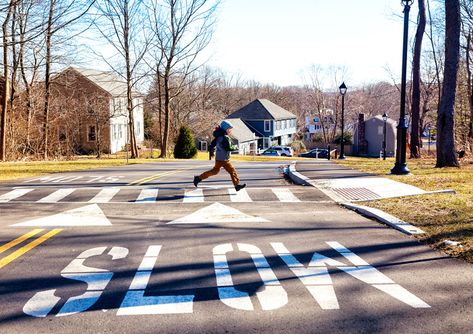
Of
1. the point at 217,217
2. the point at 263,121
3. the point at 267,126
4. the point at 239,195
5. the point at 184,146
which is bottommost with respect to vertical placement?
the point at 217,217

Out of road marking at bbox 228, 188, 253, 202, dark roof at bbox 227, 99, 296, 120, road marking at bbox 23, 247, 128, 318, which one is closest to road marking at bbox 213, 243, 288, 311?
road marking at bbox 23, 247, 128, 318

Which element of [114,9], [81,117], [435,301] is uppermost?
[114,9]

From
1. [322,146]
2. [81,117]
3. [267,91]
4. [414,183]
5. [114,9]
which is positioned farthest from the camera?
[267,91]

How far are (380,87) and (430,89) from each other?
72.5 meters

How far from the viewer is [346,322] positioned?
A: 4.21 meters

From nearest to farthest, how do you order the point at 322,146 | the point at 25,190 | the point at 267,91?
1. the point at 25,190
2. the point at 322,146
3. the point at 267,91

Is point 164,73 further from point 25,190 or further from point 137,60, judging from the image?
point 25,190

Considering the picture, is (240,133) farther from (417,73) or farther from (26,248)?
(26,248)

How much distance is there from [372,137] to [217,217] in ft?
201

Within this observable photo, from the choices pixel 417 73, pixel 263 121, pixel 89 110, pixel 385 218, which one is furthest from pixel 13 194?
pixel 263 121

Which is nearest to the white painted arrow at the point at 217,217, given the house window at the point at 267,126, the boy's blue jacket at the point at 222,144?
the boy's blue jacket at the point at 222,144

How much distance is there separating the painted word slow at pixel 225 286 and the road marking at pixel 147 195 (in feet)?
14.5

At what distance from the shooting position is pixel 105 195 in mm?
11688

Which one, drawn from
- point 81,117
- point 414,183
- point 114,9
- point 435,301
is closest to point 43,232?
point 435,301
